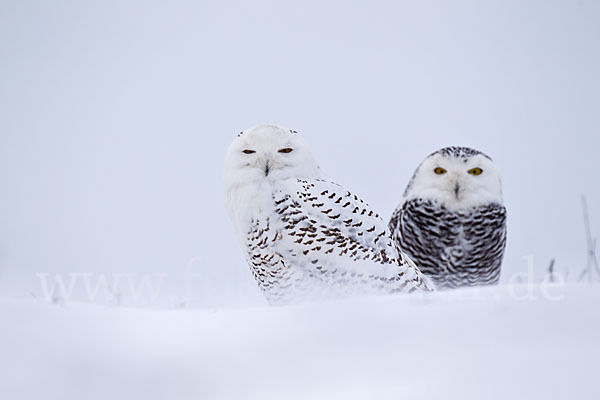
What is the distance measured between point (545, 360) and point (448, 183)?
244 centimetres

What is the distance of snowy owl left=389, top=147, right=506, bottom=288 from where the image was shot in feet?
12.5

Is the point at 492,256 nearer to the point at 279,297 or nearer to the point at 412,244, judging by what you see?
the point at 412,244

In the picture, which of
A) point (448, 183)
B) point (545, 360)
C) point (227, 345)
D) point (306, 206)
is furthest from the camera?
point (448, 183)

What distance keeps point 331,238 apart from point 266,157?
531mm

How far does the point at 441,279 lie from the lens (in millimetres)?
3945

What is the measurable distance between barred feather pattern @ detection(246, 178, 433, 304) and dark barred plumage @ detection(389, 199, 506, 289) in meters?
0.64

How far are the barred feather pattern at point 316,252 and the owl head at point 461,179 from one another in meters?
0.72

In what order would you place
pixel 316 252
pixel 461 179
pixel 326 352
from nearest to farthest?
pixel 326 352 < pixel 316 252 < pixel 461 179

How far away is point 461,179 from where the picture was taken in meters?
3.81

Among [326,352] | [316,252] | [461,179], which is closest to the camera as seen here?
[326,352]

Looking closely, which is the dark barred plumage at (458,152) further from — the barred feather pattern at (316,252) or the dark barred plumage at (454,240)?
the barred feather pattern at (316,252)

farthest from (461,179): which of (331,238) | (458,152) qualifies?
(331,238)

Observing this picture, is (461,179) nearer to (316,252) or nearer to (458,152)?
(458,152)

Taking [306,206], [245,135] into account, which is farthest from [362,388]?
[245,135]
